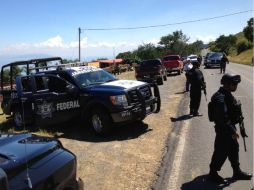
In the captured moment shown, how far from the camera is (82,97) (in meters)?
10.8

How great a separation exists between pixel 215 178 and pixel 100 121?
178 inches

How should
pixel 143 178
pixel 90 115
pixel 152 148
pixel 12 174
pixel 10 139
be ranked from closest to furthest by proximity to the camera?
pixel 12 174 → pixel 10 139 → pixel 143 178 → pixel 152 148 → pixel 90 115

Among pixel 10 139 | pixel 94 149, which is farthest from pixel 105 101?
pixel 10 139

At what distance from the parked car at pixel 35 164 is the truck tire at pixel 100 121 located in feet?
19.2

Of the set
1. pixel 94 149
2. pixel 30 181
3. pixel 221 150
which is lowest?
pixel 94 149

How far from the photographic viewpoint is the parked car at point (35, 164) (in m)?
3.28

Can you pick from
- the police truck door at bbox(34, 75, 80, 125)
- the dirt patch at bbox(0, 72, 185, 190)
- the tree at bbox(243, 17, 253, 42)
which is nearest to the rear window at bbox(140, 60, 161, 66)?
the dirt patch at bbox(0, 72, 185, 190)

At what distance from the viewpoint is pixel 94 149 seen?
9.10 metres

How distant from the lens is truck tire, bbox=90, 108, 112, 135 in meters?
10.2

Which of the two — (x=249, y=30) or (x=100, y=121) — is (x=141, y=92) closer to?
(x=100, y=121)

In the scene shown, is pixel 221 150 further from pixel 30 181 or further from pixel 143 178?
pixel 30 181

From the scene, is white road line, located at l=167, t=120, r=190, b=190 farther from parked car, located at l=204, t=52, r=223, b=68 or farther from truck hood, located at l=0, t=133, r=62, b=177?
parked car, located at l=204, t=52, r=223, b=68

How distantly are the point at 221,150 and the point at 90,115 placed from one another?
16.5 ft

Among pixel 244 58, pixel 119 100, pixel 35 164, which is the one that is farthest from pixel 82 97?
pixel 244 58
